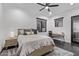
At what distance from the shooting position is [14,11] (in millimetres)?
1395

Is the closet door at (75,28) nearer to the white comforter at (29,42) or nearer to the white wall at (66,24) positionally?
the white wall at (66,24)

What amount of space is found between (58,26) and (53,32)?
18 cm

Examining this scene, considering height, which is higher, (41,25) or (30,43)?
(41,25)

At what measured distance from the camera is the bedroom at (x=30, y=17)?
54.0 inches

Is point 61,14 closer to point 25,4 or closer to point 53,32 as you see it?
point 53,32

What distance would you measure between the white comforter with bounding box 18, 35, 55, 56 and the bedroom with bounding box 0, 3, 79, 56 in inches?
5.3

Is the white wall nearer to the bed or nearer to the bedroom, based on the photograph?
the bedroom

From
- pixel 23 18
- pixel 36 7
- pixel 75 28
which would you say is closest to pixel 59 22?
pixel 75 28

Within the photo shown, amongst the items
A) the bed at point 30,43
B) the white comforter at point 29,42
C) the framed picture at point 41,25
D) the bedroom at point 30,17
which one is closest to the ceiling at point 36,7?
the bedroom at point 30,17

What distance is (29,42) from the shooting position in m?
1.51

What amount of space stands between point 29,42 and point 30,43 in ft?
0.11

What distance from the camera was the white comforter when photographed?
146 cm

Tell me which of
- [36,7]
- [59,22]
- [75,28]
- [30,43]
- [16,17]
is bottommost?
[30,43]

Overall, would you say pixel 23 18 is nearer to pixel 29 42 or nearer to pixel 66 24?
pixel 29 42
